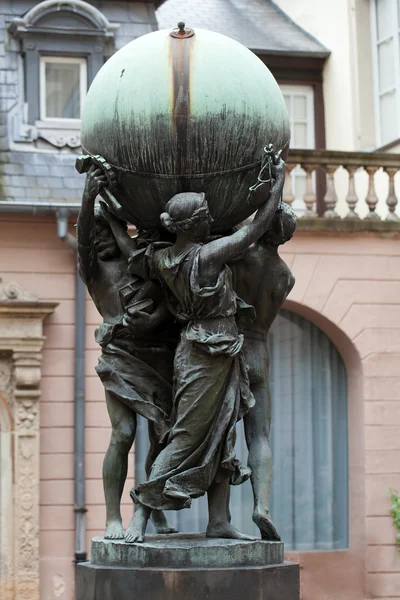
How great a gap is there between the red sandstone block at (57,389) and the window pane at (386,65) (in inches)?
214

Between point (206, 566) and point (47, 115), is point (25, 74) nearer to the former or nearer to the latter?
point (47, 115)

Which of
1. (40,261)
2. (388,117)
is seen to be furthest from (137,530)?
(388,117)

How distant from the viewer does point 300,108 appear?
68.6 feet

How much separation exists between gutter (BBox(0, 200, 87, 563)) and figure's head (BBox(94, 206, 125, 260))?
905cm

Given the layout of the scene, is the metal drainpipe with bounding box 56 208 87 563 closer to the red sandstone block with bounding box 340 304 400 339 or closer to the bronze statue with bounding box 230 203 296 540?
the red sandstone block with bounding box 340 304 400 339

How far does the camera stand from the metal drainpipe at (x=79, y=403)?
55.9 feet

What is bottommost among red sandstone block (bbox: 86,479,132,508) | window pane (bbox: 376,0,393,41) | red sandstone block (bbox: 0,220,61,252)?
red sandstone block (bbox: 86,479,132,508)

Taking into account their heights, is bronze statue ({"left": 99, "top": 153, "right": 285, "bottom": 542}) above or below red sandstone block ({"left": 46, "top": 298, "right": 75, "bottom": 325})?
below

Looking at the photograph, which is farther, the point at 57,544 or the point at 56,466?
the point at 56,466

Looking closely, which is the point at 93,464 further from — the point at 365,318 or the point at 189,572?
the point at 189,572

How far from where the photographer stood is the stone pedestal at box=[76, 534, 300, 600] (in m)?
7.19

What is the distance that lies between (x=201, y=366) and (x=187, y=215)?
0.68 meters

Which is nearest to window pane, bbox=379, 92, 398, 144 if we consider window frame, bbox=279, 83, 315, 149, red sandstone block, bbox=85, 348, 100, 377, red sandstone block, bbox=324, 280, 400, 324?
window frame, bbox=279, 83, 315, 149

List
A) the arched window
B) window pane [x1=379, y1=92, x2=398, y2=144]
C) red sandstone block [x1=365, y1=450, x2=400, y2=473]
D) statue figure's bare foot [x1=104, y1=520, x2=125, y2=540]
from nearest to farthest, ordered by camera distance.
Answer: statue figure's bare foot [x1=104, y1=520, x2=125, y2=540]
red sandstone block [x1=365, y1=450, x2=400, y2=473]
the arched window
window pane [x1=379, y1=92, x2=398, y2=144]
